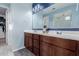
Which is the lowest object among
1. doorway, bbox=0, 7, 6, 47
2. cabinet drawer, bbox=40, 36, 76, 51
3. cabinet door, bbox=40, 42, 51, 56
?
cabinet door, bbox=40, 42, 51, 56

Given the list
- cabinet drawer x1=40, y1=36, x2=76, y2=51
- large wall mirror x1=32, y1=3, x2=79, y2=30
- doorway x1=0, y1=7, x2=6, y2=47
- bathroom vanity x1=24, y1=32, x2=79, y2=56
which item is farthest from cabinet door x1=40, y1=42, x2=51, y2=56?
doorway x1=0, y1=7, x2=6, y2=47

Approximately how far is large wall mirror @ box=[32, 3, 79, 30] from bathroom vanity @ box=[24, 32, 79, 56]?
0.26 m

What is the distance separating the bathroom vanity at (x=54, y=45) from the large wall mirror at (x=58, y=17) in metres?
0.26

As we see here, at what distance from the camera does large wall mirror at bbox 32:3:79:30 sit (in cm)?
156

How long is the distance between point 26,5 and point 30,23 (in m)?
0.33

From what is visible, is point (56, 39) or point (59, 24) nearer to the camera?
point (56, 39)

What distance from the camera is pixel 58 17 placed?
1.79 m

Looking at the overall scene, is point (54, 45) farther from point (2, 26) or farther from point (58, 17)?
point (2, 26)

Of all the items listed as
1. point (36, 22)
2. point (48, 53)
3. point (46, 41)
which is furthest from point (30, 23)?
point (48, 53)

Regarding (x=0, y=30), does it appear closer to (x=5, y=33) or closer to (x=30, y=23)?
(x=5, y=33)

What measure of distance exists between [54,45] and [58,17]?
0.54 m

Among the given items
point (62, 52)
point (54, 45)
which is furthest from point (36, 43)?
point (62, 52)

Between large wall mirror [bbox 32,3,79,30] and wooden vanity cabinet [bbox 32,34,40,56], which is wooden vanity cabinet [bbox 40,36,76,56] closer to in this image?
wooden vanity cabinet [bbox 32,34,40,56]

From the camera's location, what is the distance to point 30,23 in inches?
68.4
